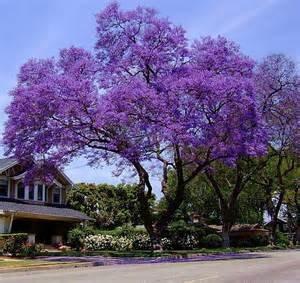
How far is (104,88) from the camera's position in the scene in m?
35.4

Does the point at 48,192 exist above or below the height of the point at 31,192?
above

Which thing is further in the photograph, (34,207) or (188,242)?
(188,242)

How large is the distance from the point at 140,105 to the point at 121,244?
17562 mm

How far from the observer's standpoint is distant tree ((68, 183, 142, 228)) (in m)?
59.2

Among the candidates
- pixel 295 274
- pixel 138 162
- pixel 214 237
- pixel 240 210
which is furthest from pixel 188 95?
pixel 240 210

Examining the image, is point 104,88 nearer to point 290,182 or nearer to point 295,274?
point 295,274

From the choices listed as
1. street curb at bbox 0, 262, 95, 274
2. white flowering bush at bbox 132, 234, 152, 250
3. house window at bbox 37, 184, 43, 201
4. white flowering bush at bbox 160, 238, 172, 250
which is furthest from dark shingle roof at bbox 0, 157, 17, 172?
street curb at bbox 0, 262, 95, 274

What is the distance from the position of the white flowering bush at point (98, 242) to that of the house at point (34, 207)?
8.53 feet

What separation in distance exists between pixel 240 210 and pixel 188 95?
47465 mm

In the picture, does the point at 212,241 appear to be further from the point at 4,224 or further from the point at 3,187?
the point at 4,224

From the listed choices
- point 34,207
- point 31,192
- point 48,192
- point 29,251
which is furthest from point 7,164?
point 29,251

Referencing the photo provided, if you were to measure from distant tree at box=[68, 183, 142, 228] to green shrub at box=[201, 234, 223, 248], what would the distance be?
11.2 metres

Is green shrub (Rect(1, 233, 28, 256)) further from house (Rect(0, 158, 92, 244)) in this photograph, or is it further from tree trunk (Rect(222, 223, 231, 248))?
tree trunk (Rect(222, 223, 231, 248))

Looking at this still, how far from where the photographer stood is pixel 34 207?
147 ft
